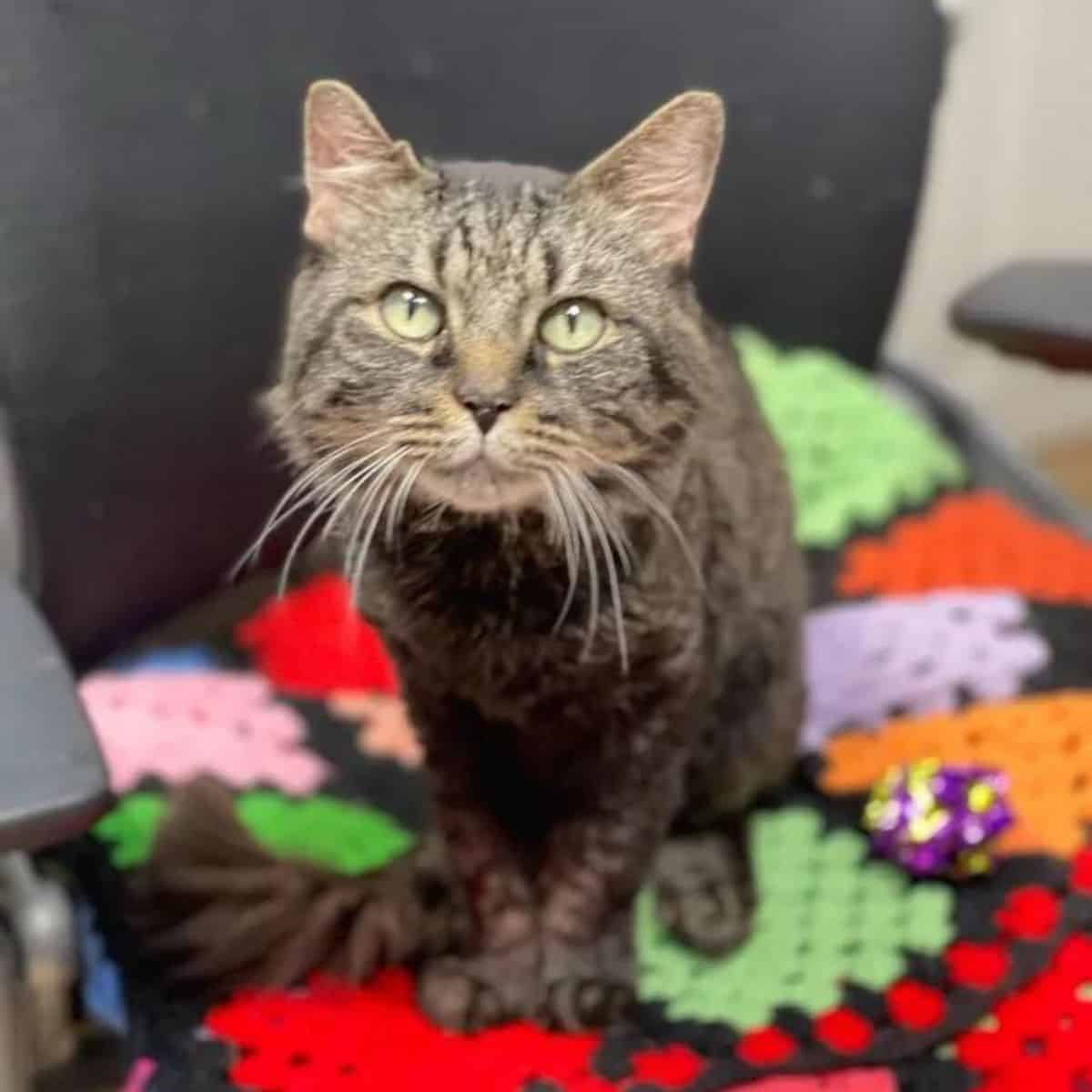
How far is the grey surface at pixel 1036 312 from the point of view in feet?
3.81

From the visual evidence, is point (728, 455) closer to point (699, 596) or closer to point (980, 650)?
point (699, 596)

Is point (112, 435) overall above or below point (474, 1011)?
above

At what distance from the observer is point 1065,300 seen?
1.19m

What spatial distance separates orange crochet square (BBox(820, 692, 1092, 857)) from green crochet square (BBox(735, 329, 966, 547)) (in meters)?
0.29

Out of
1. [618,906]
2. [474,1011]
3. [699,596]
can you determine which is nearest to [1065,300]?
[699,596]

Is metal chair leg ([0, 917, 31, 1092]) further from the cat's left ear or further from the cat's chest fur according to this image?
the cat's left ear

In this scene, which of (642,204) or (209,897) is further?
(209,897)

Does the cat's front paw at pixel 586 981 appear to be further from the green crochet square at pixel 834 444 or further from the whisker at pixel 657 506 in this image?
the green crochet square at pixel 834 444

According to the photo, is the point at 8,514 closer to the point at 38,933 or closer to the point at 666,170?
the point at 38,933

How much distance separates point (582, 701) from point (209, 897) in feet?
0.91

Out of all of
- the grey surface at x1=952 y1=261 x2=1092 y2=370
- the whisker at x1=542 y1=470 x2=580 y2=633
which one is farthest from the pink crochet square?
the grey surface at x1=952 y1=261 x2=1092 y2=370

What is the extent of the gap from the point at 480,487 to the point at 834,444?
2.39 ft

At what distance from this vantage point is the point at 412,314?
2.83ft

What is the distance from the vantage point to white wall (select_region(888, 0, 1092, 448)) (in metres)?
1.91
